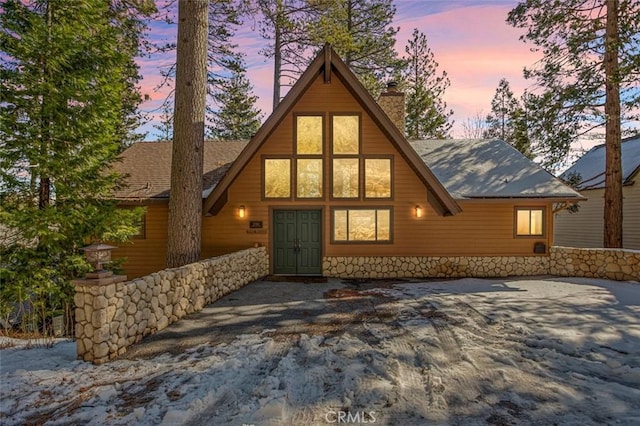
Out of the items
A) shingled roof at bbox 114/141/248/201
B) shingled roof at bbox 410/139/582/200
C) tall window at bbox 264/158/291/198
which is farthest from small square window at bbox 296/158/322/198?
shingled roof at bbox 410/139/582/200

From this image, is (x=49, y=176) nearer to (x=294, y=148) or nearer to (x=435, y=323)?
(x=294, y=148)

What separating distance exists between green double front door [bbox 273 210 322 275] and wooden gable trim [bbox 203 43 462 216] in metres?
1.86

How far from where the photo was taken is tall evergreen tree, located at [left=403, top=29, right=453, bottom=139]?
72.0 feet

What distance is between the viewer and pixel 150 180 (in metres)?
10.8

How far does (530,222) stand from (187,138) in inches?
414

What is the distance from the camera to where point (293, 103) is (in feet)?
30.9

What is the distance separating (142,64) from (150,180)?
273 inches

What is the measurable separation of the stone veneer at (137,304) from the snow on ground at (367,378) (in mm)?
317

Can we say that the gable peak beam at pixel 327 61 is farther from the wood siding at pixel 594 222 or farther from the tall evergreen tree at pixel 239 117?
the tall evergreen tree at pixel 239 117

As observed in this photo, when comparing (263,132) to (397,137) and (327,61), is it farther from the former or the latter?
(397,137)

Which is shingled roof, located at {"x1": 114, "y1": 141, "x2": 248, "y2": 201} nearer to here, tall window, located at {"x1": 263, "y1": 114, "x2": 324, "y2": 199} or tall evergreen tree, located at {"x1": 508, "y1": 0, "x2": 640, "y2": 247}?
tall window, located at {"x1": 263, "y1": 114, "x2": 324, "y2": 199}

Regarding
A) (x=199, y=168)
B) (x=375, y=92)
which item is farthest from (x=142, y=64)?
(x=375, y=92)

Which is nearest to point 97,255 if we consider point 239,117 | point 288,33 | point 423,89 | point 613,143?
point 288,33

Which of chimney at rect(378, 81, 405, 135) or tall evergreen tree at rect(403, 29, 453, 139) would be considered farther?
tall evergreen tree at rect(403, 29, 453, 139)
